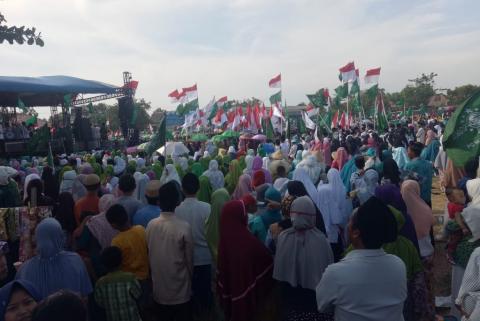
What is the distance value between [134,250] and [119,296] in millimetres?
415

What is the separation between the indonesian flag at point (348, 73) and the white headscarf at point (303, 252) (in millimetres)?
13965

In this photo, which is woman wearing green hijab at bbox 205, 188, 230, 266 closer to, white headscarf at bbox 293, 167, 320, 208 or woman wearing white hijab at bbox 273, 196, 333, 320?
woman wearing white hijab at bbox 273, 196, 333, 320

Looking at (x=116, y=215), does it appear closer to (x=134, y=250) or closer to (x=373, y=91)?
(x=134, y=250)

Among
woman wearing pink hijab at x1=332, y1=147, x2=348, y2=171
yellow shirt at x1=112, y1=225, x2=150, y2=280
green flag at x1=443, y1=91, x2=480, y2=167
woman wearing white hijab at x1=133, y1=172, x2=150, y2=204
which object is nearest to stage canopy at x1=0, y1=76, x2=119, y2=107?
woman wearing white hijab at x1=133, y1=172, x2=150, y2=204

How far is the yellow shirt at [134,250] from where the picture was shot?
11.4 ft

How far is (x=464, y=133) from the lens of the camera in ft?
10.7

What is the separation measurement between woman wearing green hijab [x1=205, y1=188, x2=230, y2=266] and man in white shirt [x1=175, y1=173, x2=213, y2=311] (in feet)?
0.28

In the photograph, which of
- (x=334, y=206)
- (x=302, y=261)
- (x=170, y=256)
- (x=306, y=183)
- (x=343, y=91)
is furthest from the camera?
(x=343, y=91)

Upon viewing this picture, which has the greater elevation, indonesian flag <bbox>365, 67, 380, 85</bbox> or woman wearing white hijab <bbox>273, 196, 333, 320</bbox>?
indonesian flag <bbox>365, 67, 380, 85</bbox>

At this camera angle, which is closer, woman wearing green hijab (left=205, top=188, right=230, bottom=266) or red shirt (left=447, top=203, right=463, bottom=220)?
red shirt (left=447, top=203, right=463, bottom=220)

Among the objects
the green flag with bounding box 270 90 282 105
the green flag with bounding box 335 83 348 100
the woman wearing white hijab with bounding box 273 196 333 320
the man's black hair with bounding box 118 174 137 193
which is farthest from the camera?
the green flag with bounding box 270 90 282 105

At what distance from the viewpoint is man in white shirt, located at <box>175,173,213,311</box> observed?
4.19m

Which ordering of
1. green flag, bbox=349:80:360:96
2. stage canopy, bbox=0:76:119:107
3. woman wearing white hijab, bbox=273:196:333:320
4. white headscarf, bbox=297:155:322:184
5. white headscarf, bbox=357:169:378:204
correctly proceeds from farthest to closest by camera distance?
stage canopy, bbox=0:76:119:107 → green flag, bbox=349:80:360:96 → white headscarf, bbox=297:155:322:184 → white headscarf, bbox=357:169:378:204 → woman wearing white hijab, bbox=273:196:333:320

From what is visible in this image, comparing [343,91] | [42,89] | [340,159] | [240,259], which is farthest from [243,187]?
[42,89]
